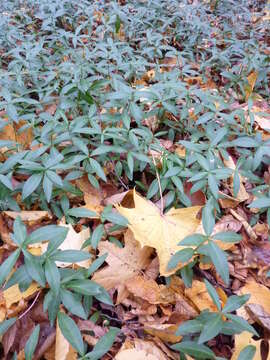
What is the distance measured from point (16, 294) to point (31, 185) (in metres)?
0.47

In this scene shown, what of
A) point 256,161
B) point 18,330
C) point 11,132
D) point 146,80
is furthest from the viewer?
point 146,80

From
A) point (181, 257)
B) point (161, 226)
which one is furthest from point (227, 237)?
point (161, 226)

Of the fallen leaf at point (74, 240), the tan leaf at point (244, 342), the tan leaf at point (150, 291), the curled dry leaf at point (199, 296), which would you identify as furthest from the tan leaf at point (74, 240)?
the tan leaf at point (244, 342)

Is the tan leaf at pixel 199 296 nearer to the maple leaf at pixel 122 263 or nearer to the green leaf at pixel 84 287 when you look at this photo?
the maple leaf at pixel 122 263

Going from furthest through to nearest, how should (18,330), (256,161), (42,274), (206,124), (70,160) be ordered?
(206,124)
(256,161)
(70,160)
(18,330)
(42,274)

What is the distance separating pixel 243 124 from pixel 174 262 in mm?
1113

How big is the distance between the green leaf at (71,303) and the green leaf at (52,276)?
0.15ft

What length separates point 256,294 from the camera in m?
1.51

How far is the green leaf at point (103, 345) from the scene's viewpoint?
1.21 metres

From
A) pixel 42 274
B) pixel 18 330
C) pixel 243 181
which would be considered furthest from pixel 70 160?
pixel 243 181

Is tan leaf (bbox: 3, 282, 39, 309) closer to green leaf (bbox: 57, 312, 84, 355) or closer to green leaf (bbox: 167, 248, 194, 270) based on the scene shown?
green leaf (bbox: 57, 312, 84, 355)

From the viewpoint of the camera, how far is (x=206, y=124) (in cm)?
228

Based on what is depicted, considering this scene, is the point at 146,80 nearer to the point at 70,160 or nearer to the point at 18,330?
the point at 70,160

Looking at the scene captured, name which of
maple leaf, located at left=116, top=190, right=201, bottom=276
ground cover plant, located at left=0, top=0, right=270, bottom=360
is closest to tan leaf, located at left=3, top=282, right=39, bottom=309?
ground cover plant, located at left=0, top=0, right=270, bottom=360
